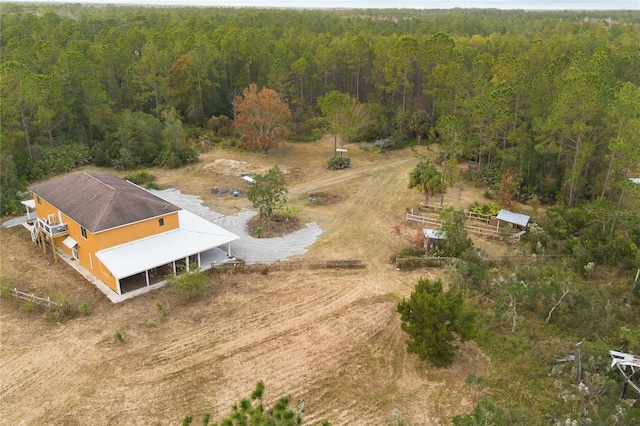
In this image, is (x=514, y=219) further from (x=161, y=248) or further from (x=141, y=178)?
(x=141, y=178)

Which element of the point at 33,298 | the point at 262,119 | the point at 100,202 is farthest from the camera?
the point at 262,119

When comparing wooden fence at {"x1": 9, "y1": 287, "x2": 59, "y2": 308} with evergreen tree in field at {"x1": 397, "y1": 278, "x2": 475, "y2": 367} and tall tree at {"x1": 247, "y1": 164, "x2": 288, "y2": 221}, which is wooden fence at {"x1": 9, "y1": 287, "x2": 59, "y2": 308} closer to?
tall tree at {"x1": 247, "y1": 164, "x2": 288, "y2": 221}

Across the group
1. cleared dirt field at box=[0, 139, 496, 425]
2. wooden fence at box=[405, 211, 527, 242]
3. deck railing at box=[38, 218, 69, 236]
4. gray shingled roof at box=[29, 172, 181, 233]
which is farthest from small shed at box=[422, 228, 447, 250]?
deck railing at box=[38, 218, 69, 236]

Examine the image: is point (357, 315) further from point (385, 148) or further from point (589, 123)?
point (385, 148)

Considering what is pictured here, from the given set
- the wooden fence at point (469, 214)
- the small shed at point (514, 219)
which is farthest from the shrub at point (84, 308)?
the small shed at point (514, 219)

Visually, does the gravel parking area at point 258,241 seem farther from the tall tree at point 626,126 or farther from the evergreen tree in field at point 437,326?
the tall tree at point 626,126

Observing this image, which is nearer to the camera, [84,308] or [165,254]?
[84,308]

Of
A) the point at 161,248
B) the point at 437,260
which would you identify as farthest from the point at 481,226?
the point at 161,248
